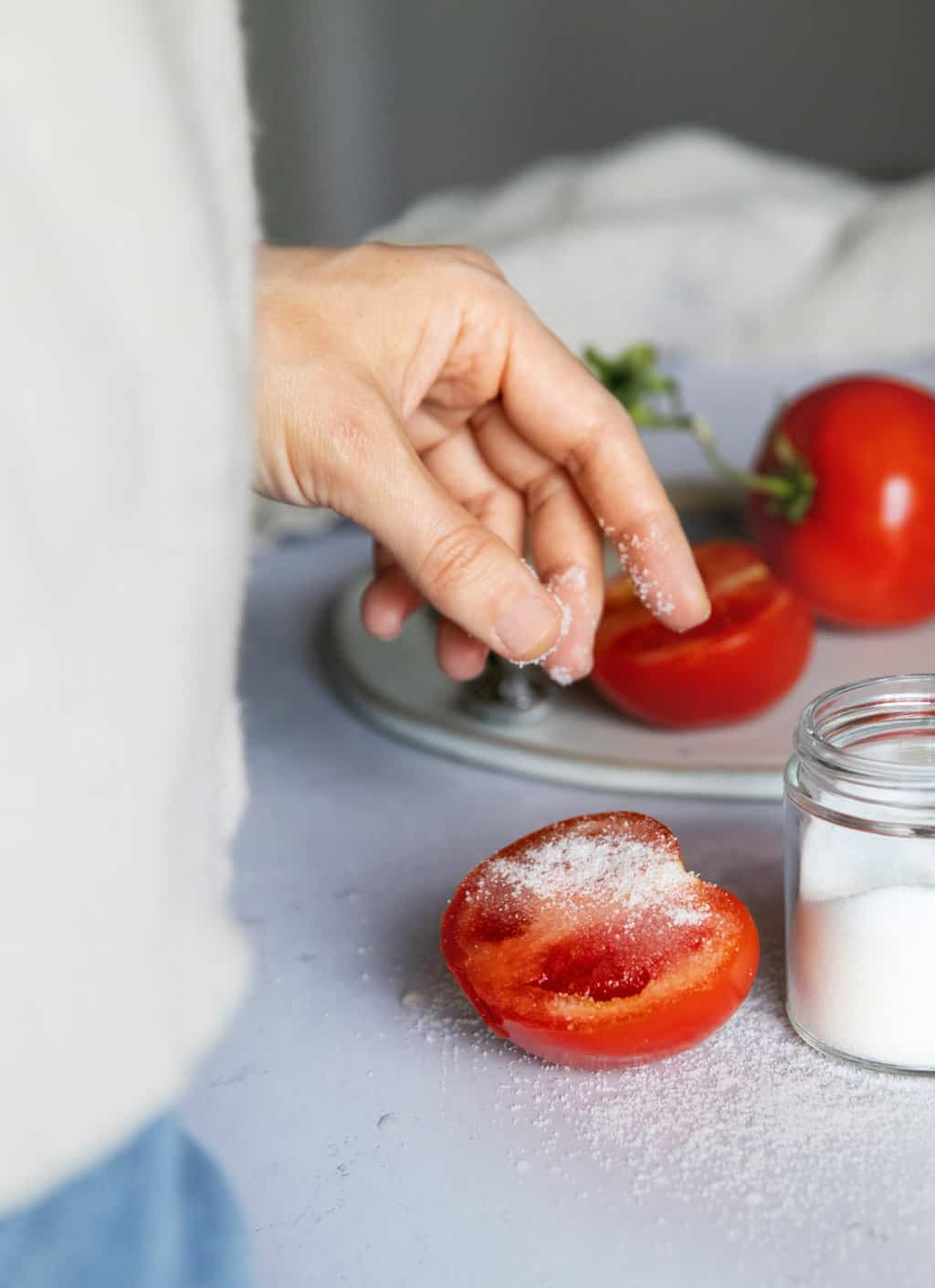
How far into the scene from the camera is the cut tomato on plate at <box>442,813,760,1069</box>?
18.0 inches

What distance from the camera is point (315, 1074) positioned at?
50 cm

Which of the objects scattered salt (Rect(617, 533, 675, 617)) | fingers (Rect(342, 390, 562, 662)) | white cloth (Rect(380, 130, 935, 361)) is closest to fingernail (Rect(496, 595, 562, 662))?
fingers (Rect(342, 390, 562, 662))

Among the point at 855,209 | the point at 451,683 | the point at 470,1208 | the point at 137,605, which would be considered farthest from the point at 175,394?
the point at 855,209

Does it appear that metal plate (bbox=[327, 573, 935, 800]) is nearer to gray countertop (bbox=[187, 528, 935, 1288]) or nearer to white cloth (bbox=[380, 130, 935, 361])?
gray countertop (bbox=[187, 528, 935, 1288])

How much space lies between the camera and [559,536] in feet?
2.35

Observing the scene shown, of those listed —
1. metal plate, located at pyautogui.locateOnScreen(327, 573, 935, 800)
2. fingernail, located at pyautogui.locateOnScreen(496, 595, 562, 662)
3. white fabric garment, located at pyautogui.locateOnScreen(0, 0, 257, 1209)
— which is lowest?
metal plate, located at pyautogui.locateOnScreen(327, 573, 935, 800)

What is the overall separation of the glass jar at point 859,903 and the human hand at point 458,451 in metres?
0.14

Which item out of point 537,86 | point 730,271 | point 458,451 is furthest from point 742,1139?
point 537,86

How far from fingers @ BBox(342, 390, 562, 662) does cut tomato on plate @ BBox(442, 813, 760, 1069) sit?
0.32 ft

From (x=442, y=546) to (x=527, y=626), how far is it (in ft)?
0.15

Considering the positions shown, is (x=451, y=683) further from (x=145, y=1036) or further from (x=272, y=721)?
(x=145, y=1036)

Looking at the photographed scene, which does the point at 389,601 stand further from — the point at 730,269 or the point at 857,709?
the point at 730,269

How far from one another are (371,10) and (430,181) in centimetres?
32

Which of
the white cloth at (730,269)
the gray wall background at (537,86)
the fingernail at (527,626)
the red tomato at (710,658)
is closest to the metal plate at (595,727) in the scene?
the red tomato at (710,658)
